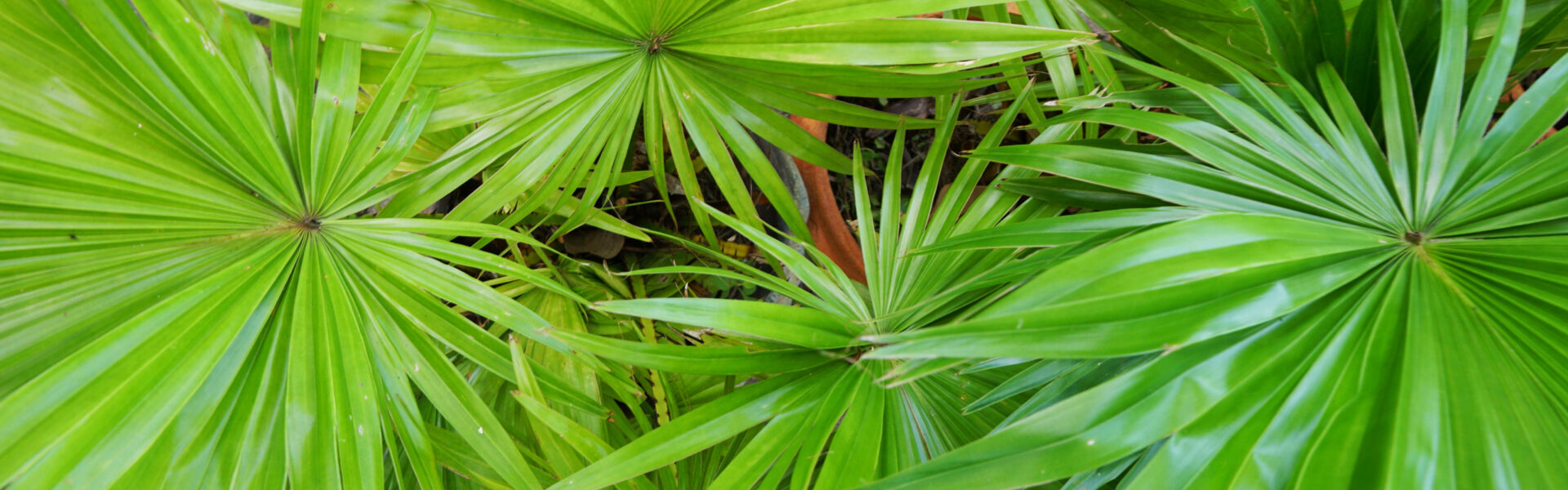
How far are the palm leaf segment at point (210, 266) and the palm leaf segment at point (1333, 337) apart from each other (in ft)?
1.39

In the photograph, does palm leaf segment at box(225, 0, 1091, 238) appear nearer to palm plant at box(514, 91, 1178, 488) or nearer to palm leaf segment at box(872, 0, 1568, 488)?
palm plant at box(514, 91, 1178, 488)

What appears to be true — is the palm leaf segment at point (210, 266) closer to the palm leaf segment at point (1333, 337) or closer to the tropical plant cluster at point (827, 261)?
the tropical plant cluster at point (827, 261)

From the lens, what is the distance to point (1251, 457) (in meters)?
0.35

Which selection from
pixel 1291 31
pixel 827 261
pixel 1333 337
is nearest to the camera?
pixel 1333 337

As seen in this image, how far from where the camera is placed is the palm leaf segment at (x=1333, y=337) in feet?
1.09

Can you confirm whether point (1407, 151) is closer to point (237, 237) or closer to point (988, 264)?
point (988, 264)

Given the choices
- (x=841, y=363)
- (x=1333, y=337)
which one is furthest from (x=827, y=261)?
(x=1333, y=337)

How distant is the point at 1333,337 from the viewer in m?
0.38

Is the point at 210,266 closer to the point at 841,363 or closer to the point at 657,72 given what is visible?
the point at 657,72

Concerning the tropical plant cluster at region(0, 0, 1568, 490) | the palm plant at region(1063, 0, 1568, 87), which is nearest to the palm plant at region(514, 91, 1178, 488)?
the tropical plant cluster at region(0, 0, 1568, 490)

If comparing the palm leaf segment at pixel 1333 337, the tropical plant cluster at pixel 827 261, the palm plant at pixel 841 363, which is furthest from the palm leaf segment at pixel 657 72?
the palm leaf segment at pixel 1333 337

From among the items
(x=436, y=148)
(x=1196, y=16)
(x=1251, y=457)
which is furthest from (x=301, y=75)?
(x=1196, y=16)

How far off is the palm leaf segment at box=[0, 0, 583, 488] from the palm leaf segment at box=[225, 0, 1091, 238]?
61 millimetres

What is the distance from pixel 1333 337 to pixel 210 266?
824 millimetres
